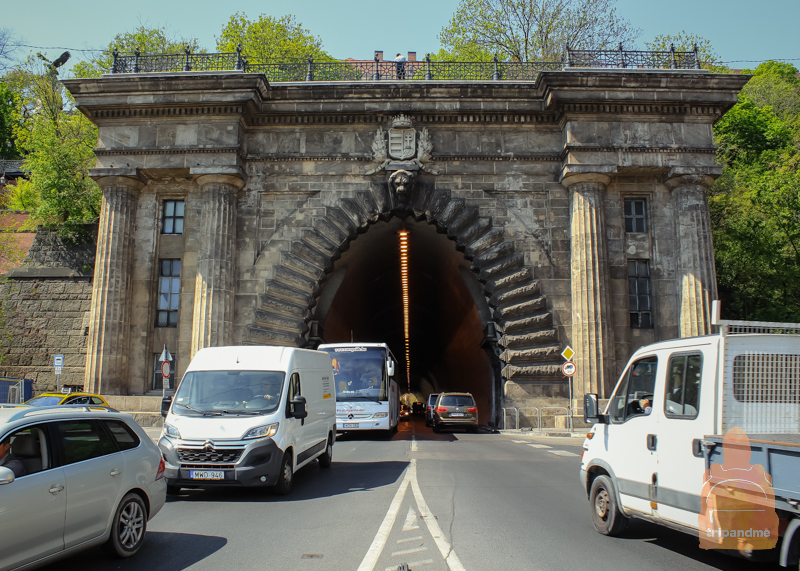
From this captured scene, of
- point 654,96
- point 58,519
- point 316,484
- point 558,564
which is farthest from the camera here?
point 654,96

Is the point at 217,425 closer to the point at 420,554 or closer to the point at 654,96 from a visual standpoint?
the point at 420,554

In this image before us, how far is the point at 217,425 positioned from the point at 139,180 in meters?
18.3

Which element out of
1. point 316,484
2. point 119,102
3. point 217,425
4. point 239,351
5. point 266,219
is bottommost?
point 316,484

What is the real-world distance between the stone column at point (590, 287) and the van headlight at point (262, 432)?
15.4 meters

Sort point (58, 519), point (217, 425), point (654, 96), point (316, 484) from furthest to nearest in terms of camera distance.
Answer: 1. point (654, 96)
2. point (316, 484)
3. point (217, 425)
4. point (58, 519)

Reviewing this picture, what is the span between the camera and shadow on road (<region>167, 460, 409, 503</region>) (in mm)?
9773

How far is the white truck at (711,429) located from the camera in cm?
504

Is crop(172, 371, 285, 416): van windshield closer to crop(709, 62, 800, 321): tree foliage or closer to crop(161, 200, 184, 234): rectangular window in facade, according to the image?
crop(161, 200, 184, 234): rectangular window in facade

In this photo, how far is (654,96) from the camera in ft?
78.9

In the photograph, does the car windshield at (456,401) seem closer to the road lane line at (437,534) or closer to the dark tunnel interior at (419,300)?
the dark tunnel interior at (419,300)

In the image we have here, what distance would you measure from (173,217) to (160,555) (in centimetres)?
2114

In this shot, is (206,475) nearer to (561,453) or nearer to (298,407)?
(298,407)

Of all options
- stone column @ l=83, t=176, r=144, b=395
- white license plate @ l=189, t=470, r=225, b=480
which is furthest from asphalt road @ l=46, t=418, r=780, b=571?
stone column @ l=83, t=176, r=144, b=395

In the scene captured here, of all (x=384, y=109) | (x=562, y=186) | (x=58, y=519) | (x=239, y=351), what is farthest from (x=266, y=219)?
(x=58, y=519)
